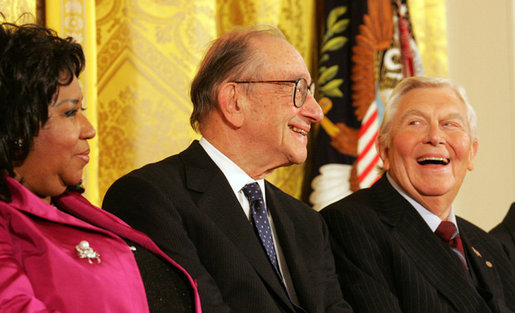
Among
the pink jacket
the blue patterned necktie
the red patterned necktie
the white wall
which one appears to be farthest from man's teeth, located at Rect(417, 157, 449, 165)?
the white wall

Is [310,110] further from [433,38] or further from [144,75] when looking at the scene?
[433,38]

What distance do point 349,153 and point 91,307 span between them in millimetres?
2337

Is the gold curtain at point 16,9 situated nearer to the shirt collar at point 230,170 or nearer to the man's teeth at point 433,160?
the shirt collar at point 230,170

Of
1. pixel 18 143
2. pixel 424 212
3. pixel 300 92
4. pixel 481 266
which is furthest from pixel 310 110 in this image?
pixel 18 143

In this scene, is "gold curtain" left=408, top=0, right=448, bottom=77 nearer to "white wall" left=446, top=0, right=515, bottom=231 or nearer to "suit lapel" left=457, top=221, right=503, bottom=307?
"white wall" left=446, top=0, right=515, bottom=231

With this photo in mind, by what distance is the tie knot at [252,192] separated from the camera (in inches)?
101

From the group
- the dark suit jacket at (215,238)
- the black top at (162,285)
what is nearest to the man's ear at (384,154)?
the dark suit jacket at (215,238)

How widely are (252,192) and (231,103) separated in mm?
339

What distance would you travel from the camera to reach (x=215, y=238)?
2320mm

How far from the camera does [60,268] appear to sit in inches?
70.4

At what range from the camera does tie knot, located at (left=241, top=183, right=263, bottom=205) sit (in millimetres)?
2577

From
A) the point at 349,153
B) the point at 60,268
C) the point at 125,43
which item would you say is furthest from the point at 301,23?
the point at 60,268

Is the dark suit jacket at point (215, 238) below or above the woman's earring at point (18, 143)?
below

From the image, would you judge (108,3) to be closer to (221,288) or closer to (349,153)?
(349,153)
